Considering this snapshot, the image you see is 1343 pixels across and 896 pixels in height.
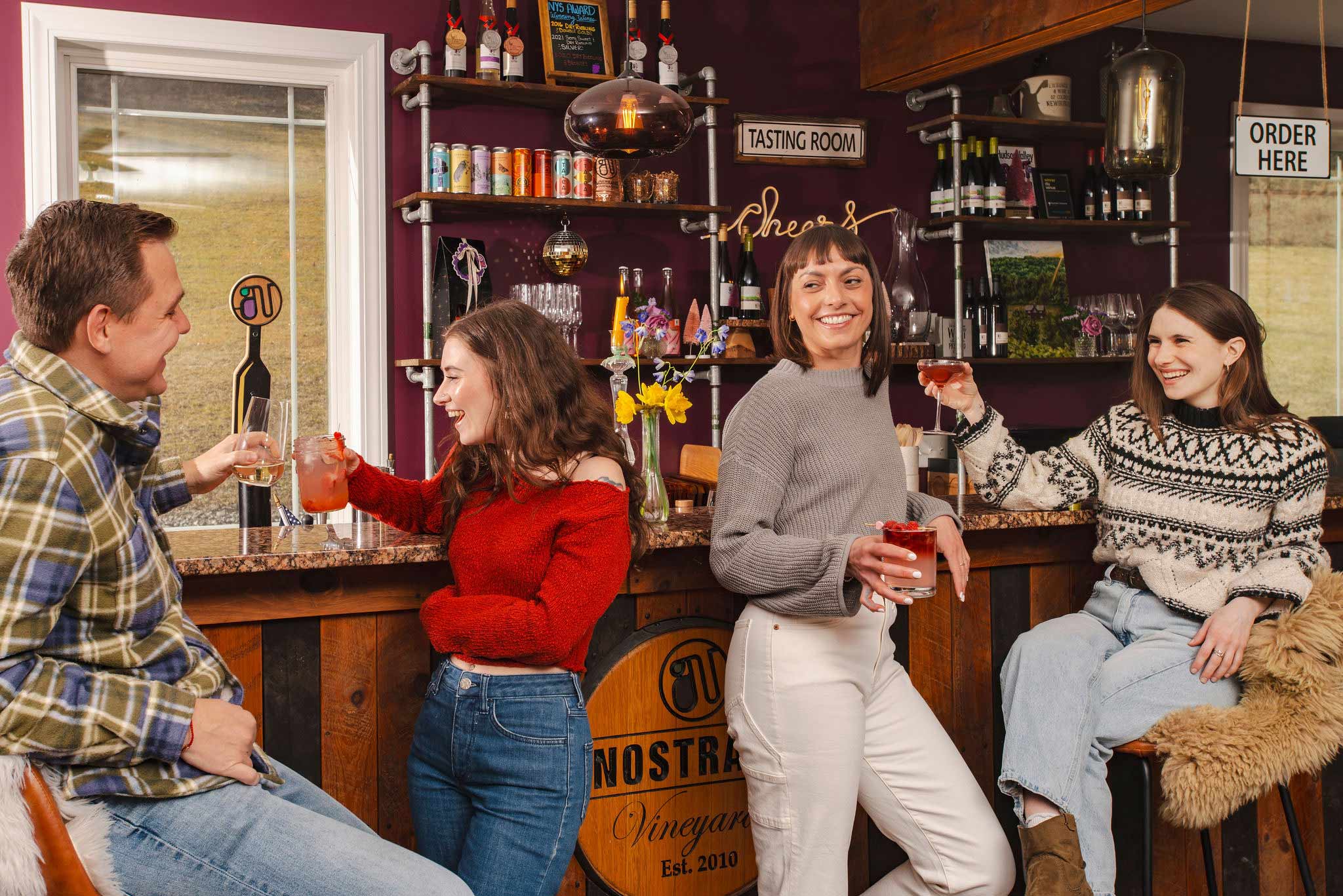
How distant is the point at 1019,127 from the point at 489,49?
206 cm

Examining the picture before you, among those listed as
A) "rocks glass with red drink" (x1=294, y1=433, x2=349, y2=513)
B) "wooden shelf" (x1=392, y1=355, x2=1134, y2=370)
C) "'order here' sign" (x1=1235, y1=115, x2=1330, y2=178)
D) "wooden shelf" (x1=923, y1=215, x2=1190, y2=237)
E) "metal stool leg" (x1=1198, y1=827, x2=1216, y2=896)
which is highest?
"wooden shelf" (x1=923, y1=215, x2=1190, y2=237)

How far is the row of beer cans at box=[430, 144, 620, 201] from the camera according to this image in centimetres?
398

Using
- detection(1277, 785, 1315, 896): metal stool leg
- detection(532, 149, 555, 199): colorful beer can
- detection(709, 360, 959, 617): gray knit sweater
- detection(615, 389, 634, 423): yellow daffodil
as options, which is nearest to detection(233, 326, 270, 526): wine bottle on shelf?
detection(615, 389, 634, 423): yellow daffodil

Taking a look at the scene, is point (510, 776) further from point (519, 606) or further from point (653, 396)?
point (653, 396)

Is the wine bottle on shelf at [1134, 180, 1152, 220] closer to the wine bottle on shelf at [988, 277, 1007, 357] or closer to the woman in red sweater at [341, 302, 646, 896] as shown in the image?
the wine bottle on shelf at [988, 277, 1007, 357]

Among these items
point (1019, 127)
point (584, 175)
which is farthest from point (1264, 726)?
A: point (1019, 127)

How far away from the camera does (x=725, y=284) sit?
4.41m

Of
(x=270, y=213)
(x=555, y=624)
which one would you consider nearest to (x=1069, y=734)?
(x=555, y=624)

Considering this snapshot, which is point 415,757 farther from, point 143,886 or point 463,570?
point 143,886

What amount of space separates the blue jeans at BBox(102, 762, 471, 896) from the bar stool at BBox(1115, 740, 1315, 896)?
1.25m

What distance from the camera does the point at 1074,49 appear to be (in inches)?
196

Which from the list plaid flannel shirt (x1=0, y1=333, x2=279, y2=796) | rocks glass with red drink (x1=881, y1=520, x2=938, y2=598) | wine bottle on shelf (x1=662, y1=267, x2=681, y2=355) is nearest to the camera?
plaid flannel shirt (x1=0, y1=333, x2=279, y2=796)

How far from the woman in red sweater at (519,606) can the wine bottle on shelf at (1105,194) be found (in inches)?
146

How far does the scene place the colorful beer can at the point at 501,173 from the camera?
404 centimetres
